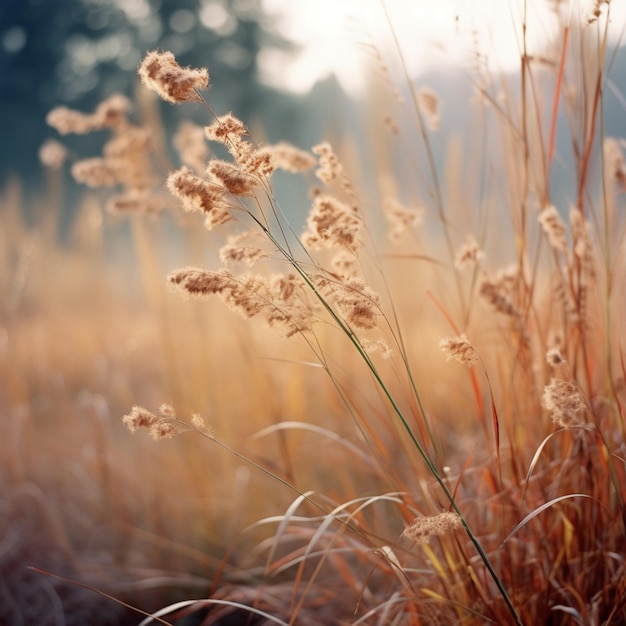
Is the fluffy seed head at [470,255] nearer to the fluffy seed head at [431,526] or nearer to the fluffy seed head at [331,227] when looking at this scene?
the fluffy seed head at [331,227]

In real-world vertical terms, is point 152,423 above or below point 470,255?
below

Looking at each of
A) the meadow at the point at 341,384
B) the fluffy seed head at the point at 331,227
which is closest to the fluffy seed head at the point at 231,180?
the meadow at the point at 341,384

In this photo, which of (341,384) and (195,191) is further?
(341,384)

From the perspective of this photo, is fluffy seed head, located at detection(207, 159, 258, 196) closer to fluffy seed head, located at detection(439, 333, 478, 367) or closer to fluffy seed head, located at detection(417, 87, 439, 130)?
fluffy seed head, located at detection(439, 333, 478, 367)

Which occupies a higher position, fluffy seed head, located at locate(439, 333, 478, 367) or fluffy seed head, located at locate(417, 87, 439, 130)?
fluffy seed head, located at locate(417, 87, 439, 130)

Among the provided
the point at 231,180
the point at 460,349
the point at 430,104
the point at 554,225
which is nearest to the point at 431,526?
the point at 460,349

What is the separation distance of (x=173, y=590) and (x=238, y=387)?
788 mm

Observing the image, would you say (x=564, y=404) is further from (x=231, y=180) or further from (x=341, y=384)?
(x=341, y=384)

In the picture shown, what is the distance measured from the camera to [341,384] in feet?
4.72

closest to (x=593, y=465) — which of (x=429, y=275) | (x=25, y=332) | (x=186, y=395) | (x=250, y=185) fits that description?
(x=250, y=185)

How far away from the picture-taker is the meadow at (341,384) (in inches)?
37.4

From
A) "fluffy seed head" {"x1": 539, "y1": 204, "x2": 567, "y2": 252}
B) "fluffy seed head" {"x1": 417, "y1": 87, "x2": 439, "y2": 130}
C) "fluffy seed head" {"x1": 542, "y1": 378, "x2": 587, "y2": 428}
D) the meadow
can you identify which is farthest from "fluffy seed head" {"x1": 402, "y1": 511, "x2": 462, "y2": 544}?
"fluffy seed head" {"x1": 417, "y1": 87, "x2": 439, "y2": 130}

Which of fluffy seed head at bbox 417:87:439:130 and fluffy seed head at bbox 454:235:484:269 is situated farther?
fluffy seed head at bbox 417:87:439:130

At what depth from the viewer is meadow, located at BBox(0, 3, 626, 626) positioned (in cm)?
95
